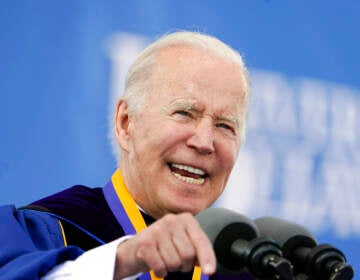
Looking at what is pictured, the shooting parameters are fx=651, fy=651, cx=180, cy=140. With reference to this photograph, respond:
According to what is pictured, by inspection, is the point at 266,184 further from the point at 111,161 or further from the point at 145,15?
the point at 145,15

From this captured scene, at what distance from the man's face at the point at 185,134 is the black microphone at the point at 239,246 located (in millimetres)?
868

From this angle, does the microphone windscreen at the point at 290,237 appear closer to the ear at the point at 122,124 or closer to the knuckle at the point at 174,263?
the knuckle at the point at 174,263

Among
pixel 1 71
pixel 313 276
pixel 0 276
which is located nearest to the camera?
pixel 313 276

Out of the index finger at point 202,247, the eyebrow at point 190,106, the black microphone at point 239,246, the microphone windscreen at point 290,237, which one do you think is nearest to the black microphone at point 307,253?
the microphone windscreen at point 290,237

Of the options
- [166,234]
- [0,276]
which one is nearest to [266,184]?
[0,276]

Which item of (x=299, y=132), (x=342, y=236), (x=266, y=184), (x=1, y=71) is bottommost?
(x=342, y=236)

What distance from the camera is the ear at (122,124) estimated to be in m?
2.41

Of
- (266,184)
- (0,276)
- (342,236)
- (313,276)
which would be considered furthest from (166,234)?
(342,236)

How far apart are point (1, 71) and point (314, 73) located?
1715 millimetres

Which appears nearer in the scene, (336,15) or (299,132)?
(299,132)

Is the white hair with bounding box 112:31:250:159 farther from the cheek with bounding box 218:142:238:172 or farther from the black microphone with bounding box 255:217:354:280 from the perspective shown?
the black microphone with bounding box 255:217:354:280

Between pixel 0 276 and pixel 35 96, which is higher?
pixel 35 96

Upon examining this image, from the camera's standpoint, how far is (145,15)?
335cm

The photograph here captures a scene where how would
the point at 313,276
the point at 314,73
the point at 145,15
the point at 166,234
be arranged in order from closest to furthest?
the point at 166,234 < the point at 313,276 < the point at 145,15 < the point at 314,73
